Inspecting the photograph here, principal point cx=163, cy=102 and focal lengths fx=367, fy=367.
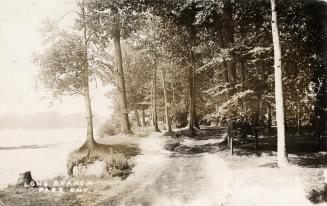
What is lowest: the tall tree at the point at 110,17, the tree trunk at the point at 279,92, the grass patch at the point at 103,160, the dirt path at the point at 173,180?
the dirt path at the point at 173,180

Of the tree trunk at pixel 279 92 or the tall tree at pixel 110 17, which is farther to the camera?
the tall tree at pixel 110 17

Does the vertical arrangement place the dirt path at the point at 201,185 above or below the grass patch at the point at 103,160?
below

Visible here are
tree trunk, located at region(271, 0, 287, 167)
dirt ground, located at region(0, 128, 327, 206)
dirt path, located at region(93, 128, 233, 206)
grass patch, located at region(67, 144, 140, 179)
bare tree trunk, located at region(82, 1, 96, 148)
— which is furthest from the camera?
bare tree trunk, located at region(82, 1, 96, 148)

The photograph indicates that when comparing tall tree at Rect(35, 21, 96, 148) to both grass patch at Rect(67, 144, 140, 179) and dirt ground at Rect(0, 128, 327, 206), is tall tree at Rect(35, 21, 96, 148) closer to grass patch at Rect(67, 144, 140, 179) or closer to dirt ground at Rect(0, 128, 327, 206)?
grass patch at Rect(67, 144, 140, 179)

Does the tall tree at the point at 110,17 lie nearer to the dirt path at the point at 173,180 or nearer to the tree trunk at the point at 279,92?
the dirt path at the point at 173,180

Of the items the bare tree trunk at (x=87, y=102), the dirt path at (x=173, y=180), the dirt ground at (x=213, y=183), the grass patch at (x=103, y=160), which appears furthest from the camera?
the bare tree trunk at (x=87, y=102)

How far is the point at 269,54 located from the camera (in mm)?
23312

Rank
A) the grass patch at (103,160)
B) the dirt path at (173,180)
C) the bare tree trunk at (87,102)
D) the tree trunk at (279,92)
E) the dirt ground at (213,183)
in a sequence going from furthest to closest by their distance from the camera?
1. the bare tree trunk at (87,102)
2. the grass patch at (103,160)
3. the tree trunk at (279,92)
4. the dirt path at (173,180)
5. the dirt ground at (213,183)

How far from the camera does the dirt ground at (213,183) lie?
12.9m

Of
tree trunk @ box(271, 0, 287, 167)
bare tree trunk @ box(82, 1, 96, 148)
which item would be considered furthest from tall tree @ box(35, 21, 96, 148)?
tree trunk @ box(271, 0, 287, 167)

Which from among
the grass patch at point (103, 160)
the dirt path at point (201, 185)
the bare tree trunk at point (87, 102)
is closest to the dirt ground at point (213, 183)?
the dirt path at point (201, 185)

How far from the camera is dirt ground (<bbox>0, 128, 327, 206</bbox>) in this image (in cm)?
1288

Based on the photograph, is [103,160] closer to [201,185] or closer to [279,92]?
[201,185]

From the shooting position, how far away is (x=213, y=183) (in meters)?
16.2
